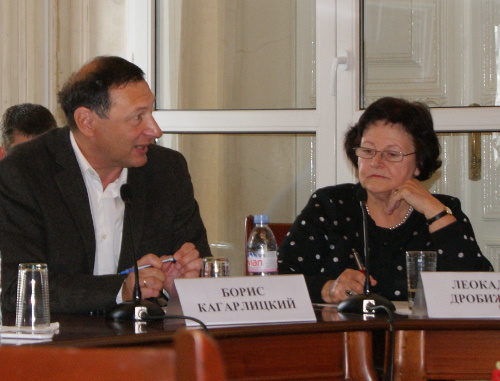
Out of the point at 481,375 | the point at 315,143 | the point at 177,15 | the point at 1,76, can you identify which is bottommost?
the point at 481,375

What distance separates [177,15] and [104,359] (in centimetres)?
337

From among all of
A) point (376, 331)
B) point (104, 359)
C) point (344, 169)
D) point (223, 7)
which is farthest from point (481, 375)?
point (223, 7)

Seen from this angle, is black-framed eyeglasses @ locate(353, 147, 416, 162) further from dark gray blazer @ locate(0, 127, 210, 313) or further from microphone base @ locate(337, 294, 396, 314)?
microphone base @ locate(337, 294, 396, 314)

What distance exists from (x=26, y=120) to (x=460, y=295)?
7.64 ft

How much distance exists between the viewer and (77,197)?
2.57 m

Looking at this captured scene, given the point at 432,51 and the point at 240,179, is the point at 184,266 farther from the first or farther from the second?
the point at 432,51

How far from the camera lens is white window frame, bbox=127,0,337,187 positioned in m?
3.73

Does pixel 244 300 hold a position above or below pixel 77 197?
below

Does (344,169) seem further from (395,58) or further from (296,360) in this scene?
(296,360)

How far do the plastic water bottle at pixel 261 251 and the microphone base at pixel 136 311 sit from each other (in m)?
0.39

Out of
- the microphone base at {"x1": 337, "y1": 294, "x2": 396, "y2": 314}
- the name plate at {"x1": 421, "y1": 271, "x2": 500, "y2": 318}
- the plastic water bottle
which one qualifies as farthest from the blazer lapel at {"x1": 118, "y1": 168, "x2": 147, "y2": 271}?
the name plate at {"x1": 421, "y1": 271, "x2": 500, "y2": 318}

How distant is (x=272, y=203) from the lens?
395cm

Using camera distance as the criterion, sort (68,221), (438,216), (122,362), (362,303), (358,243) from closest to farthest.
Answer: (122,362), (362,303), (68,221), (438,216), (358,243)

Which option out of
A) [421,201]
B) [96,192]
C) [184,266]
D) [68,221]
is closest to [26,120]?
[96,192]
